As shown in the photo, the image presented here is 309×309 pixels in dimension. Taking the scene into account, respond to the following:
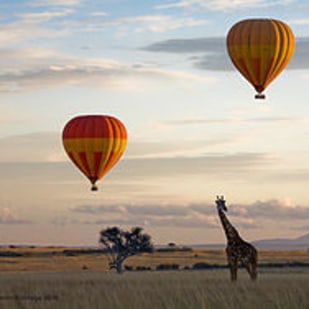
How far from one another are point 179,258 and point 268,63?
69.6 m

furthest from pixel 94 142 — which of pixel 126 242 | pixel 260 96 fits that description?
pixel 126 242

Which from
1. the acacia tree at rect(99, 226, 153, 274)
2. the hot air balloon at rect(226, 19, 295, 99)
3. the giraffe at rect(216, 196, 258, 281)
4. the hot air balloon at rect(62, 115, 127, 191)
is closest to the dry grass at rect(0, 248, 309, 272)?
the acacia tree at rect(99, 226, 153, 274)

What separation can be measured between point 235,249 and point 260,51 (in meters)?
12.5

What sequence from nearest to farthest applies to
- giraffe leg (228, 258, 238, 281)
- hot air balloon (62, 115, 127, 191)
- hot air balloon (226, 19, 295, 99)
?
giraffe leg (228, 258, 238, 281) < hot air balloon (226, 19, 295, 99) < hot air balloon (62, 115, 127, 191)

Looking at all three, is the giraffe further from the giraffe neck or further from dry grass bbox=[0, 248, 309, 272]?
dry grass bbox=[0, 248, 309, 272]

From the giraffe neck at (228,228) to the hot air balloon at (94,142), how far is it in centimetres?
1641

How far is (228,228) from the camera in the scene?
39688 mm

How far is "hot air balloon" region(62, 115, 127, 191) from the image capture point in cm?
5541

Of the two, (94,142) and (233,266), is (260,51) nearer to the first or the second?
(94,142)

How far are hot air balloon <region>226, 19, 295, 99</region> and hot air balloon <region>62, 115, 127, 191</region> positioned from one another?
8.48 meters

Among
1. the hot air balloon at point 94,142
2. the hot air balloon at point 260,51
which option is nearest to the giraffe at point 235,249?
the hot air balloon at point 260,51

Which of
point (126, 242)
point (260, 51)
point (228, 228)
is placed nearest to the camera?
point (228, 228)

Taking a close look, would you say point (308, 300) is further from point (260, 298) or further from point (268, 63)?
point (268, 63)

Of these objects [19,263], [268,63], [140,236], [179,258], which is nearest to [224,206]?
[268,63]
